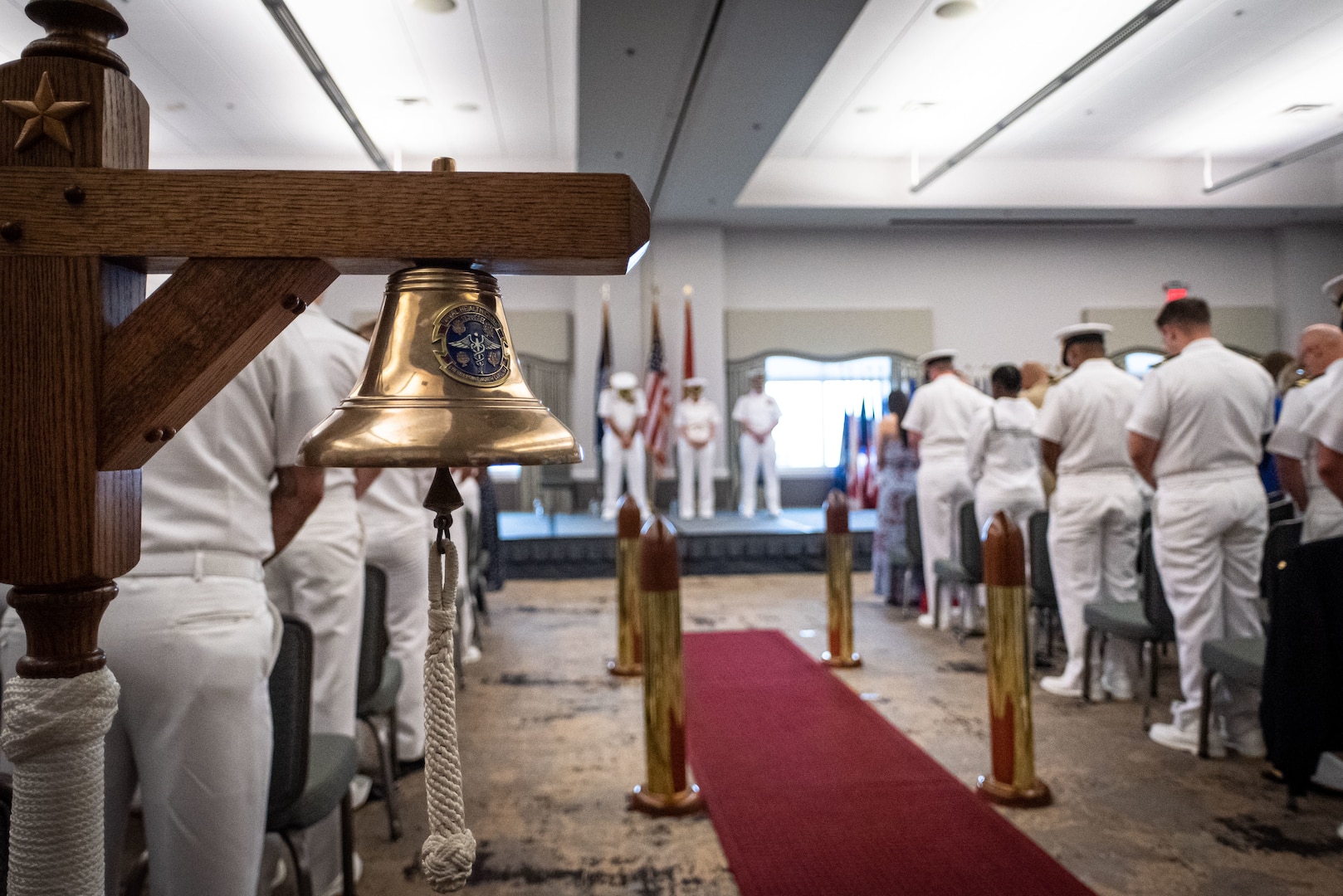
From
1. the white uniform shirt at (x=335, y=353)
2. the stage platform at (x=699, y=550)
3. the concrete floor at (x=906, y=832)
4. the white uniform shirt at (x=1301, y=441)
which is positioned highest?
the white uniform shirt at (x=335, y=353)

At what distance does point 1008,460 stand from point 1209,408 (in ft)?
5.32

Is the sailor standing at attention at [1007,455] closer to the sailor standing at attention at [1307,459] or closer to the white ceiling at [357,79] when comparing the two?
the sailor standing at attention at [1307,459]

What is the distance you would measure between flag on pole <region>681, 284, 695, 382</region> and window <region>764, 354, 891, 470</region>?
143 cm

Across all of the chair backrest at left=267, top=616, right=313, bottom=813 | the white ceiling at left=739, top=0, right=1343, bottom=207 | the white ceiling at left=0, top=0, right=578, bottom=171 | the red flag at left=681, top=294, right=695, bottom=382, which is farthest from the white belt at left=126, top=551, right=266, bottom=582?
the red flag at left=681, top=294, right=695, bottom=382

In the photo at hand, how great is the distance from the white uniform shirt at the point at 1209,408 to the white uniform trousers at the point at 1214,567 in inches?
2.5

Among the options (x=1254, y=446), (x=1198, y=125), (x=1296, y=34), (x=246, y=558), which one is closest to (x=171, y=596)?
(x=246, y=558)

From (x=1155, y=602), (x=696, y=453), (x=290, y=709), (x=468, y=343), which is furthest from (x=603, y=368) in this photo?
(x=468, y=343)

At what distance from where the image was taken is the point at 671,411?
9977mm

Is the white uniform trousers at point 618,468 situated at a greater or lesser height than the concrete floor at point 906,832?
greater

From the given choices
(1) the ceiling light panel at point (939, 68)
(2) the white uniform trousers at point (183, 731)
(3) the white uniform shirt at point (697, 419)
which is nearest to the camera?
(2) the white uniform trousers at point (183, 731)

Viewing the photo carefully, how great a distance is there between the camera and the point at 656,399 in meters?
8.75

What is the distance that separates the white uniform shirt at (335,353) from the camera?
212 centimetres

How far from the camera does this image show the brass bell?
636mm

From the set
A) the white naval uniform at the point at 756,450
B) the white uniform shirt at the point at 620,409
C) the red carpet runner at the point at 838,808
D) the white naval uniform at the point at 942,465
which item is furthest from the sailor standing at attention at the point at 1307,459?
the white naval uniform at the point at 756,450
